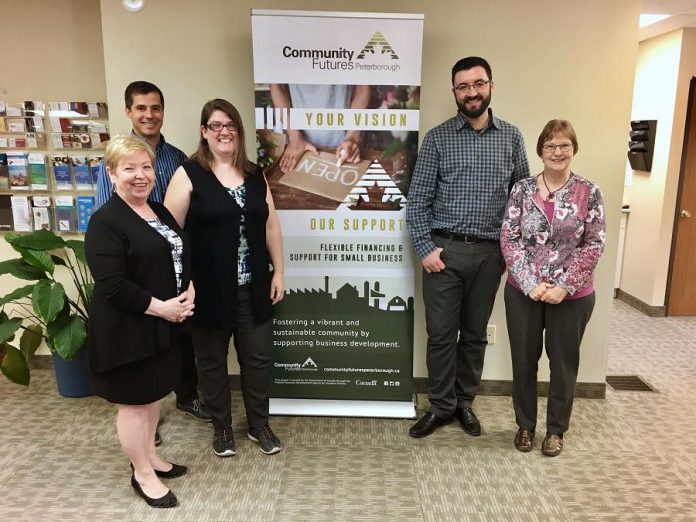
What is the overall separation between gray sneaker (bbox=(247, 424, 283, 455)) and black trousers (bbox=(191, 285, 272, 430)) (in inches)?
1.1

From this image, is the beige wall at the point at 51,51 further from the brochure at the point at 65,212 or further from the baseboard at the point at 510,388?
the baseboard at the point at 510,388

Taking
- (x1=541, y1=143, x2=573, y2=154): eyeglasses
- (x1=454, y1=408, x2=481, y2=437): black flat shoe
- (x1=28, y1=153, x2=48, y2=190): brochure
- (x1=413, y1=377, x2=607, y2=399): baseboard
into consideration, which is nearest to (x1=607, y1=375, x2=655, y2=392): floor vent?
Answer: (x1=413, y1=377, x2=607, y2=399): baseboard

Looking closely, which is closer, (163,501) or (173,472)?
(163,501)

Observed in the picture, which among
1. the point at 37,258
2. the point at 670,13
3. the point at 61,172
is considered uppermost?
the point at 670,13

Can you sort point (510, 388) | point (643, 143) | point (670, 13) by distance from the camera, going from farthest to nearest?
point (643, 143)
point (670, 13)
point (510, 388)

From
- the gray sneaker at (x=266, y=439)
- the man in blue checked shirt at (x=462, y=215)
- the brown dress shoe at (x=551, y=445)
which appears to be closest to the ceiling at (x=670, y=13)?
the man in blue checked shirt at (x=462, y=215)

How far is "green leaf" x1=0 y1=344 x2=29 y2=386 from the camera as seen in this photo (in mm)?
2777

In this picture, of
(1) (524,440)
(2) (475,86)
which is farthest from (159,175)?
(1) (524,440)

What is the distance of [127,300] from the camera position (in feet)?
5.90

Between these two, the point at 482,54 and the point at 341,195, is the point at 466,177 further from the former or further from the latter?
the point at 482,54

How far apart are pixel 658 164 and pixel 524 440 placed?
10.5 ft

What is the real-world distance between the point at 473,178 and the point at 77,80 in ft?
7.67

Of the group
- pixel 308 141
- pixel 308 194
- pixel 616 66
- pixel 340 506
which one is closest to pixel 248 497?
pixel 340 506

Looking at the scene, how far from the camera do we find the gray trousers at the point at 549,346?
232cm
